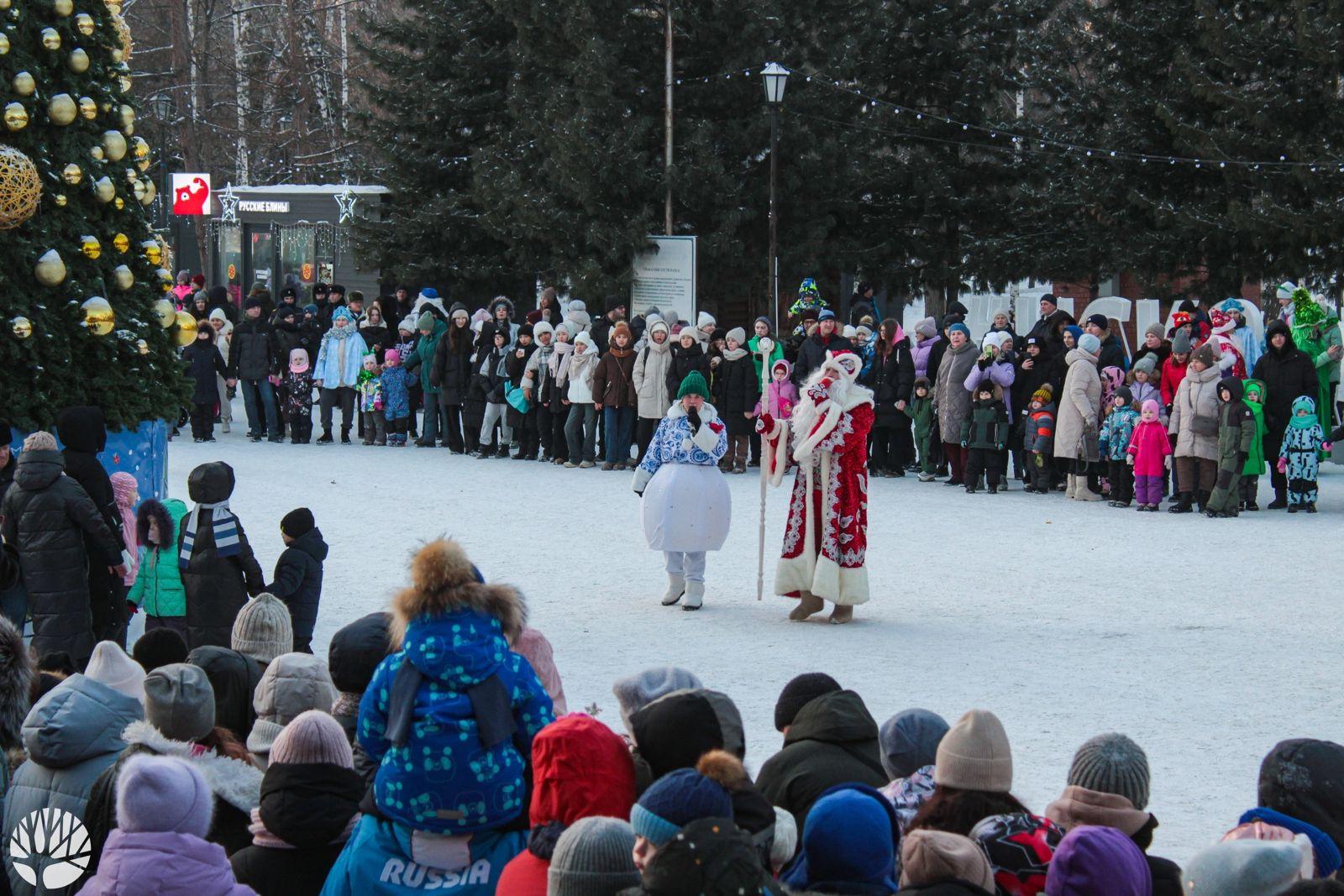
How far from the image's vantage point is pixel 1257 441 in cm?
1502

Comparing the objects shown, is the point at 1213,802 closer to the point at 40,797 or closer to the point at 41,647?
the point at 40,797

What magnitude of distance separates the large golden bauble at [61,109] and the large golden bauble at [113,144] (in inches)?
13.7

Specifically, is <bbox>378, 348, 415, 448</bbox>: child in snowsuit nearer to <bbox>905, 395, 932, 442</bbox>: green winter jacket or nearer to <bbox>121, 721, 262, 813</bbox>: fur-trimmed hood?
<bbox>905, 395, 932, 442</bbox>: green winter jacket

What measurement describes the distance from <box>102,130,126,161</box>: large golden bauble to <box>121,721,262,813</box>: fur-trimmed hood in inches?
240

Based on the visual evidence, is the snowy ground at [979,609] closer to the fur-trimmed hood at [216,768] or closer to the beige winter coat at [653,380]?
the beige winter coat at [653,380]

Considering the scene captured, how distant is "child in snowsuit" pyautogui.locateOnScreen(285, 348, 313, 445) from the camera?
2103 cm

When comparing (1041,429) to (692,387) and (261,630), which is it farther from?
(261,630)

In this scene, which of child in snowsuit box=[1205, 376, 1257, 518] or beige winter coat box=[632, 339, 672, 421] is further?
beige winter coat box=[632, 339, 672, 421]

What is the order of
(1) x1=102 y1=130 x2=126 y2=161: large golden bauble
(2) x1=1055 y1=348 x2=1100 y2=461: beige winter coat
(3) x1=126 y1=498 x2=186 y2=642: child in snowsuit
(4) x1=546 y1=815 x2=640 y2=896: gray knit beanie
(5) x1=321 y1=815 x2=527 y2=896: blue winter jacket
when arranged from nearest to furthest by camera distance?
(4) x1=546 y1=815 x2=640 y2=896: gray knit beanie, (5) x1=321 y1=815 x2=527 y2=896: blue winter jacket, (3) x1=126 y1=498 x2=186 y2=642: child in snowsuit, (1) x1=102 y1=130 x2=126 y2=161: large golden bauble, (2) x1=1055 y1=348 x2=1100 y2=461: beige winter coat

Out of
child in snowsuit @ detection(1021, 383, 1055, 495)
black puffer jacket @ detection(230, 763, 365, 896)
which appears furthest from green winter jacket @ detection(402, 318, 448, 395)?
black puffer jacket @ detection(230, 763, 365, 896)

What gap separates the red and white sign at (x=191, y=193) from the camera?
31.5m

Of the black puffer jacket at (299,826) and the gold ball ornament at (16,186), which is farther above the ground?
the gold ball ornament at (16,186)

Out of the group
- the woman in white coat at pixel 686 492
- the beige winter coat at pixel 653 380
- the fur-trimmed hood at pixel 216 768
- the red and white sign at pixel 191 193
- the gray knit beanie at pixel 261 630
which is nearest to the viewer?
the fur-trimmed hood at pixel 216 768

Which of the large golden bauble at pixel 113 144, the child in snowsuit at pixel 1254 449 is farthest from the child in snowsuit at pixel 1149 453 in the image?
the large golden bauble at pixel 113 144
